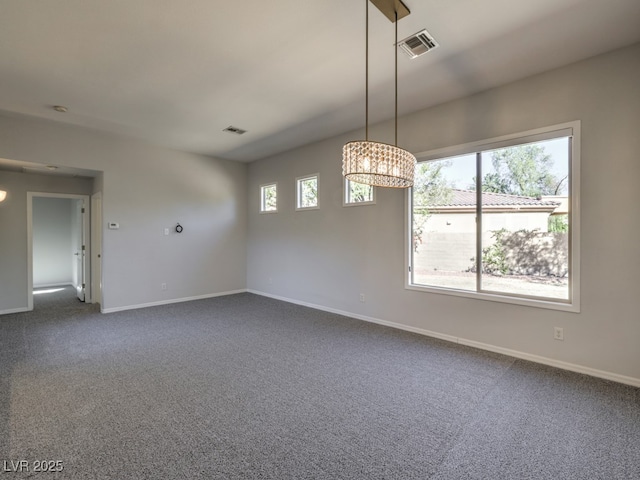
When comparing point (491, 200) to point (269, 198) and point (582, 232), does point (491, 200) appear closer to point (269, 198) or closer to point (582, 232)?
point (582, 232)

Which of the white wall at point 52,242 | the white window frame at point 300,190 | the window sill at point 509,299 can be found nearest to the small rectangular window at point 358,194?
the white window frame at point 300,190

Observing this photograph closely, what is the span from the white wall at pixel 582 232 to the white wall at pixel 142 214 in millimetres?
2380

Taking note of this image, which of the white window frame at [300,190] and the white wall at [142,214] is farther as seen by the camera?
the white window frame at [300,190]

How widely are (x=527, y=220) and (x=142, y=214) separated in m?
5.90

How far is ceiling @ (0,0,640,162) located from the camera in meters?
2.23

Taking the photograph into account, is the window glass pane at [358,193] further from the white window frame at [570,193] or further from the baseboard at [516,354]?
the baseboard at [516,354]

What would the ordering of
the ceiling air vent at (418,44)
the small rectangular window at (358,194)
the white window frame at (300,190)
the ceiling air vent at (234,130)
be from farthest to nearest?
1. the white window frame at (300,190)
2. the ceiling air vent at (234,130)
3. the small rectangular window at (358,194)
4. the ceiling air vent at (418,44)

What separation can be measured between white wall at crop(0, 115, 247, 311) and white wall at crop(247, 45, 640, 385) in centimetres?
238

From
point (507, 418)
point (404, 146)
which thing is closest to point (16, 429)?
point (507, 418)

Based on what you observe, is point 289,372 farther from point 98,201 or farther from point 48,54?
point 98,201

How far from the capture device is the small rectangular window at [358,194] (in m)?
4.52

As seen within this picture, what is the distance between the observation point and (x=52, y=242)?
7.52 metres

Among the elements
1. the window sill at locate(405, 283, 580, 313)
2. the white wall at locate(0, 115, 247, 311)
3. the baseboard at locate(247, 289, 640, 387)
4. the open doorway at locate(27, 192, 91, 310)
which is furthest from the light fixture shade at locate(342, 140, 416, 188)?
the open doorway at locate(27, 192, 91, 310)

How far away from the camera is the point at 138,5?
2180 mm
